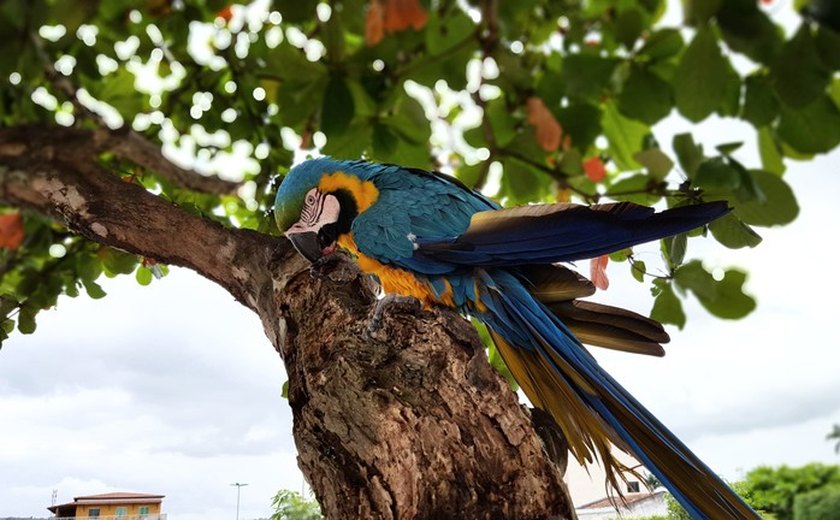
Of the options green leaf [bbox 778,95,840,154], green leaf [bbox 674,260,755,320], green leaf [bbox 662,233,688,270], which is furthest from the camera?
green leaf [bbox 662,233,688,270]

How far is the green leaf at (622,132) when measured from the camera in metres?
0.57

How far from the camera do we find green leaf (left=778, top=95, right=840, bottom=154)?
49 cm

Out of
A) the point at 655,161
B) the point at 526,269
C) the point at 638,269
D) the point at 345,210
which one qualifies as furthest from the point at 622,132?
the point at 345,210

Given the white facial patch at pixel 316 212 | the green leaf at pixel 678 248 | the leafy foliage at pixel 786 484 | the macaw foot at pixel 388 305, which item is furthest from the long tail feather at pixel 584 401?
the leafy foliage at pixel 786 484

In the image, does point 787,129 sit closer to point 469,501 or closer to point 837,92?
point 837,92

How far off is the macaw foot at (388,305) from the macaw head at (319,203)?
0.66 ft

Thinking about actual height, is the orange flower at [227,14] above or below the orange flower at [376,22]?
above

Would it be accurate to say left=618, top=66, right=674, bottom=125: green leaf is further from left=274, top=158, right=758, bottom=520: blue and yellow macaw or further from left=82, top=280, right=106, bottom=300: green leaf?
left=82, top=280, right=106, bottom=300: green leaf

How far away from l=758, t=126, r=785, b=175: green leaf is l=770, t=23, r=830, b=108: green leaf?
0.08 metres

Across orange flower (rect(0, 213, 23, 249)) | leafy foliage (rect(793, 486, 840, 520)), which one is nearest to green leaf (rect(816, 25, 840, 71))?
orange flower (rect(0, 213, 23, 249))

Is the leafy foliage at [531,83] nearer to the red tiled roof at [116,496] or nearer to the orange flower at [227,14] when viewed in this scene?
the orange flower at [227,14]

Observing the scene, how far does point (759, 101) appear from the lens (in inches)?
20.2

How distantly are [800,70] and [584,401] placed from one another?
704mm

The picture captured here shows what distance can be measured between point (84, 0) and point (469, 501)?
0.79 m
